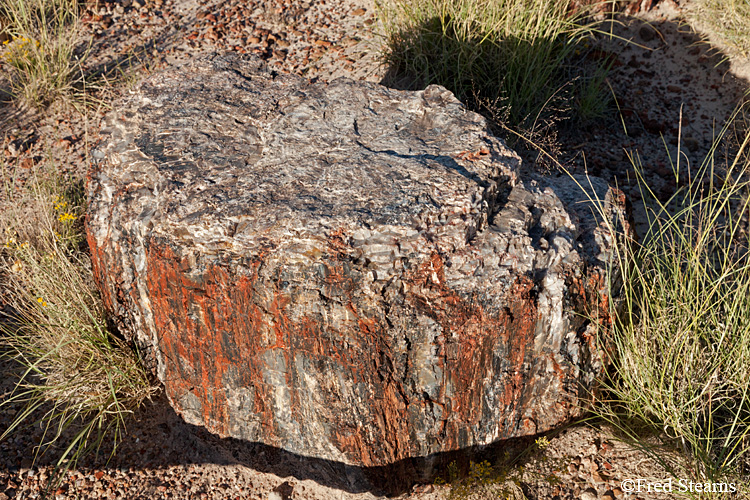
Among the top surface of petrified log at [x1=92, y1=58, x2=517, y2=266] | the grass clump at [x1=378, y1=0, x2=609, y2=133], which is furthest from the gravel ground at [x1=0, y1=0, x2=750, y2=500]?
the top surface of petrified log at [x1=92, y1=58, x2=517, y2=266]

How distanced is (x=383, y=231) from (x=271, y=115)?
3.01 ft

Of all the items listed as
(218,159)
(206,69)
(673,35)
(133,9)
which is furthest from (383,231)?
(133,9)

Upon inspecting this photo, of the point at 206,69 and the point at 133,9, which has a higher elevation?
the point at 206,69

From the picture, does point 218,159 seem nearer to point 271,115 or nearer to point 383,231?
point 271,115

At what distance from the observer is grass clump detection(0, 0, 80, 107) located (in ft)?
13.2

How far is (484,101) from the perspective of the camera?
11.6 ft

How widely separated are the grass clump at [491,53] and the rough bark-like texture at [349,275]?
44.0 inches

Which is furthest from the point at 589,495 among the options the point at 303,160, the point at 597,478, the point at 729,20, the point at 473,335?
the point at 729,20

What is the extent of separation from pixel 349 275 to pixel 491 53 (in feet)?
7.07

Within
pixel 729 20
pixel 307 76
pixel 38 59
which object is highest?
pixel 729 20

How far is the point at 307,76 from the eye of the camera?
404 cm

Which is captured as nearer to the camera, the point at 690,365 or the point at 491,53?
the point at 690,365

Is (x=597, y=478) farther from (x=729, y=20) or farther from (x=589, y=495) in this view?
(x=729, y=20)

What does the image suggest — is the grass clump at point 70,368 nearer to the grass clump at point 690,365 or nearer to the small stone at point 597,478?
the small stone at point 597,478
